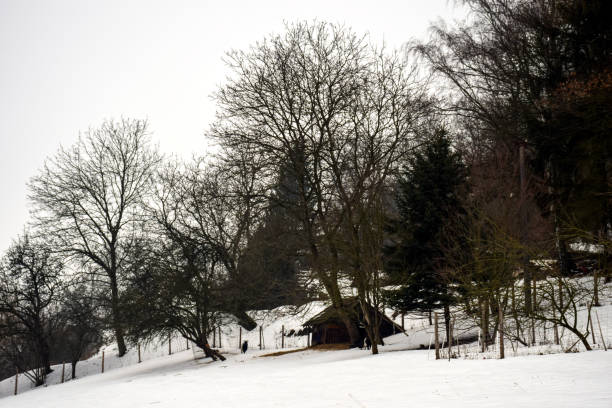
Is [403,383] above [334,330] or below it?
below

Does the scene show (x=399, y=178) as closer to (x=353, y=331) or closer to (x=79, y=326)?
(x=353, y=331)

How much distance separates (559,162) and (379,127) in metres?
7.07

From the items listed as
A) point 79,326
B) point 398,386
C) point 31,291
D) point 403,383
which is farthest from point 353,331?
point 31,291

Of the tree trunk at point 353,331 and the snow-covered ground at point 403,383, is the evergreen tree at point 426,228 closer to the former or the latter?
the snow-covered ground at point 403,383

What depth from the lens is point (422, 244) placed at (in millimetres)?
18469

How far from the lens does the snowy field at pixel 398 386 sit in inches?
293

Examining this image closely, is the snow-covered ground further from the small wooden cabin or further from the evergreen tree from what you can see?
the small wooden cabin

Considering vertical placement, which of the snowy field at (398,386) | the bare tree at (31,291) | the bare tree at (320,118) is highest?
the bare tree at (320,118)

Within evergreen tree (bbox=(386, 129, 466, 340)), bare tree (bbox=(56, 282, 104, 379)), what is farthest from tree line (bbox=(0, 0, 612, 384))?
bare tree (bbox=(56, 282, 104, 379))

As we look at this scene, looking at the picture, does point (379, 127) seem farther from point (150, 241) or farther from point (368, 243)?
point (150, 241)

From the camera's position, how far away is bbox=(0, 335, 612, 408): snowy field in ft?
24.5

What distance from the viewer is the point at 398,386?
970 centimetres

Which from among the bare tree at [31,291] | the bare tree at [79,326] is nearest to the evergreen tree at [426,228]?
the bare tree at [79,326]

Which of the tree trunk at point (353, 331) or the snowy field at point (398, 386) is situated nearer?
the snowy field at point (398, 386)
